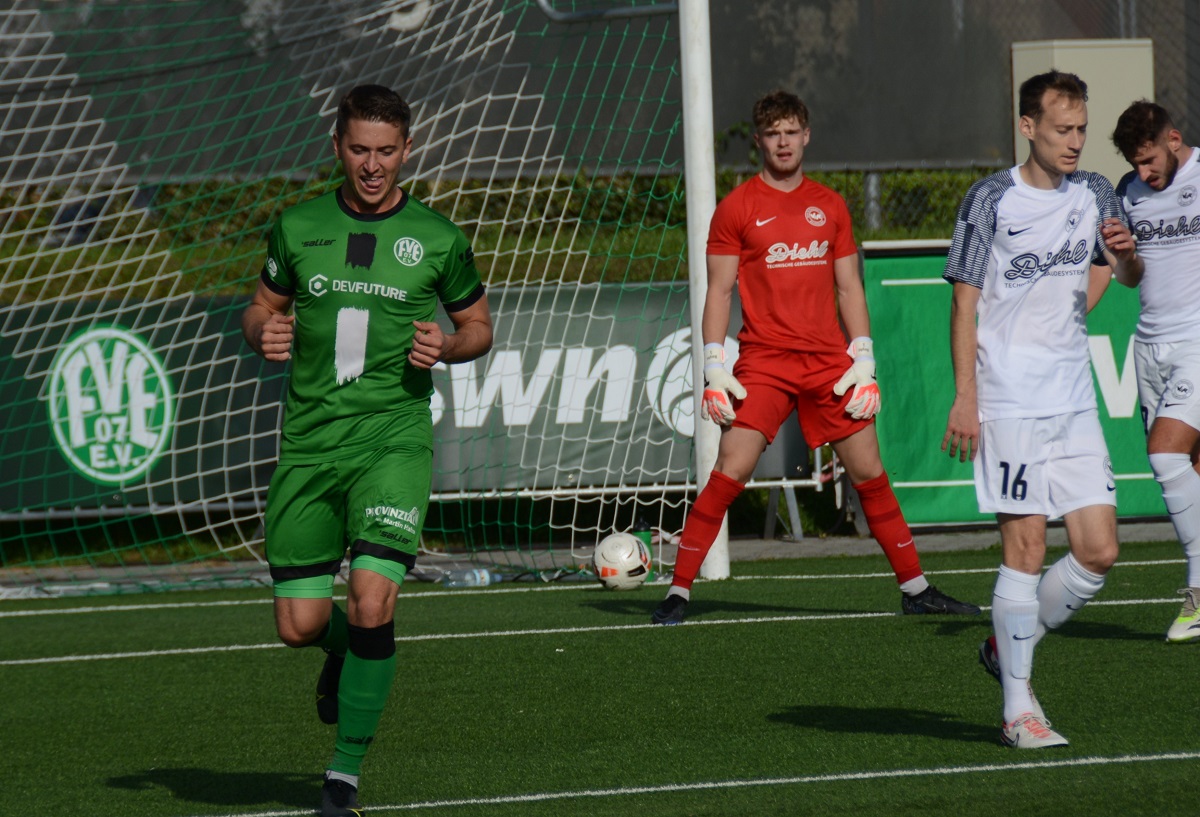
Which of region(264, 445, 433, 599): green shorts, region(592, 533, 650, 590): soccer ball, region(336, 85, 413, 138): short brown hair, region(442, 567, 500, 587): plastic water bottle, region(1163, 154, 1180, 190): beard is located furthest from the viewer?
region(442, 567, 500, 587): plastic water bottle

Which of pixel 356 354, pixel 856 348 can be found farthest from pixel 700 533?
pixel 356 354

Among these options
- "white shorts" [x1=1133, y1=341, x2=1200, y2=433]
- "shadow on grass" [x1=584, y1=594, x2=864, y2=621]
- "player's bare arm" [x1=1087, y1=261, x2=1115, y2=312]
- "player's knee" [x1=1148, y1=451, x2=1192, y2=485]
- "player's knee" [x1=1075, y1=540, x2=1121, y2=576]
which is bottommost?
"shadow on grass" [x1=584, y1=594, x2=864, y2=621]

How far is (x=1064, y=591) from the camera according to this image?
494 cm

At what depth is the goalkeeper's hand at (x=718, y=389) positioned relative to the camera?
7188 mm

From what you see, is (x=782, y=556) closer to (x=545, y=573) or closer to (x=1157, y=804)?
(x=545, y=573)

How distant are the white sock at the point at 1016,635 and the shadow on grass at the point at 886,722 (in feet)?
0.68

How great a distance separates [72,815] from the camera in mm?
4578

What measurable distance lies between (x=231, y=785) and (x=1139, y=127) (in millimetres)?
4516

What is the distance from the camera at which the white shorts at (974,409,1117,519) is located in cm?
470

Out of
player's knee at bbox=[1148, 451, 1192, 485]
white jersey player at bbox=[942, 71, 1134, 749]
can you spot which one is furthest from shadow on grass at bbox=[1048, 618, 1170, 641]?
white jersey player at bbox=[942, 71, 1134, 749]

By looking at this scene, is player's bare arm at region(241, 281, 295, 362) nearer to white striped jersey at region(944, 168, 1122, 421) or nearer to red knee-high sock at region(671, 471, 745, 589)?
white striped jersey at region(944, 168, 1122, 421)

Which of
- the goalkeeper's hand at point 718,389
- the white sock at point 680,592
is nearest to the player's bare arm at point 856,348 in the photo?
the goalkeeper's hand at point 718,389

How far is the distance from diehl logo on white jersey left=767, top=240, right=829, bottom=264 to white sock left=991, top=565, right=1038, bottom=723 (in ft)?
9.28

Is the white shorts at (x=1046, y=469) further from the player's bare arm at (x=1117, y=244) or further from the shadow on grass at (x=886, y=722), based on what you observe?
the shadow on grass at (x=886, y=722)
